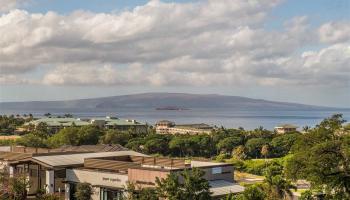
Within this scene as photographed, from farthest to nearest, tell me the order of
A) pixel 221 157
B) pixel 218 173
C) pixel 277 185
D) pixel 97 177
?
pixel 221 157 < pixel 97 177 < pixel 218 173 < pixel 277 185

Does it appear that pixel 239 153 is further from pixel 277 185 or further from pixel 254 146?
pixel 277 185

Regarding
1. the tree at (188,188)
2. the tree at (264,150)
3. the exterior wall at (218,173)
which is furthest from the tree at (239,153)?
the tree at (188,188)

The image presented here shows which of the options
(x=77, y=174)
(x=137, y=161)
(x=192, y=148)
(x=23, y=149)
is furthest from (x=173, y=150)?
(x=77, y=174)

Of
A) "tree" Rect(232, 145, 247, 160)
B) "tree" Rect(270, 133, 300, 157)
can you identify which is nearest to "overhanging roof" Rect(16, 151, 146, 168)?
"tree" Rect(232, 145, 247, 160)

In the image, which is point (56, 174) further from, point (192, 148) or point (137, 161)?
point (192, 148)

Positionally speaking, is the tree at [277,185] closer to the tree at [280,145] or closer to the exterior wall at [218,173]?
the exterior wall at [218,173]

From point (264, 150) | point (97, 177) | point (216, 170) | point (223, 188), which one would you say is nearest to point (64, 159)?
point (97, 177)
